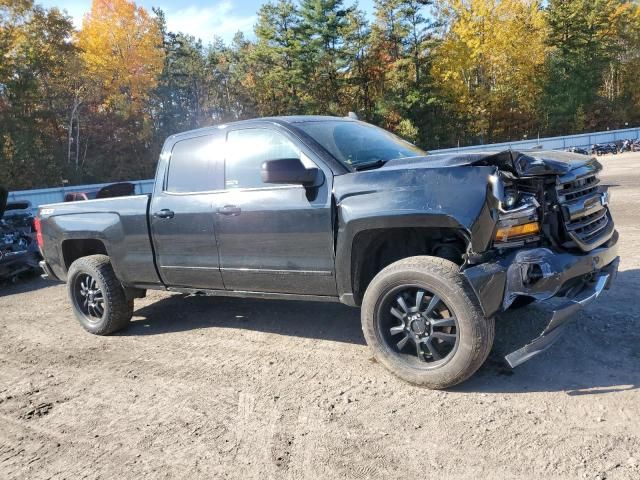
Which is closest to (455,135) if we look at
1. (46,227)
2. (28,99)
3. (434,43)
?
(434,43)

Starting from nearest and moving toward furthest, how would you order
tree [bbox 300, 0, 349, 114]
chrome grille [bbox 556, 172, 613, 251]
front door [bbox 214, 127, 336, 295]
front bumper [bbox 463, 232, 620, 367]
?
front bumper [bbox 463, 232, 620, 367] < chrome grille [bbox 556, 172, 613, 251] < front door [bbox 214, 127, 336, 295] < tree [bbox 300, 0, 349, 114]

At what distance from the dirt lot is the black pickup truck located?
375 mm

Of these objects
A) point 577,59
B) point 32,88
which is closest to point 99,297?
point 32,88

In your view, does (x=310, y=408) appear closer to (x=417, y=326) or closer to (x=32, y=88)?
(x=417, y=326)

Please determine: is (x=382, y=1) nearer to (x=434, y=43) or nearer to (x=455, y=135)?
(x=434, y=43)

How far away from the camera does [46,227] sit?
5.54 meters

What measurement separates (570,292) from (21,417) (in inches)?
152

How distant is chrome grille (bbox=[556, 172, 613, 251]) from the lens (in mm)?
3203

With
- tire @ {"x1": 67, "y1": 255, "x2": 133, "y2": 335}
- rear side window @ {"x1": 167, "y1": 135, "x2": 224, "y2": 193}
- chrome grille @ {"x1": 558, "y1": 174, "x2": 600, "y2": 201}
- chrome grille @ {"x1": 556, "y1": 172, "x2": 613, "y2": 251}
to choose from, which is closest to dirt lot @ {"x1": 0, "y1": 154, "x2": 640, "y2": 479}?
tire @ {"x1": 67, "y1": 255, "x2": 133, "y2": 335}

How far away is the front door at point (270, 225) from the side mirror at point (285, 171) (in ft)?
0.61

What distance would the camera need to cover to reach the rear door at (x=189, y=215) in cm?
432

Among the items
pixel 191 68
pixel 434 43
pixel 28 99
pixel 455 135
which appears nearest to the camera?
pixel 28 99

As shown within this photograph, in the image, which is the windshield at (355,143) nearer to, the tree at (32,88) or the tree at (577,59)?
the tree at (32,88)

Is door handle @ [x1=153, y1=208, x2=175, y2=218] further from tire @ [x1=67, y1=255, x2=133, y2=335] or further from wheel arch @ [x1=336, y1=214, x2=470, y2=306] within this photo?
wheel arch @ [x1=336, y1=214, x2=470, y2=306]
